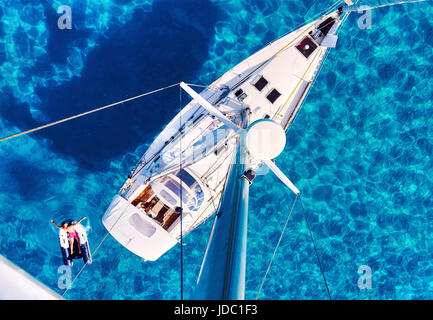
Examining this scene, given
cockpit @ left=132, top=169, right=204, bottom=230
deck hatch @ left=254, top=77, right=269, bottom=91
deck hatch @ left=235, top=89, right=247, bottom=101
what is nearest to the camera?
cockpit @ left=132, top=169, right=204, bottom=230

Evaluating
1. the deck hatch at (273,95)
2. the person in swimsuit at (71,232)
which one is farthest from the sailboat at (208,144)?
the person in swimsuit at (71,232)

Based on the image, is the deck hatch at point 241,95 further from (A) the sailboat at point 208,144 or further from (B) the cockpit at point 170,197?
(B) the cockpit at point 170,197

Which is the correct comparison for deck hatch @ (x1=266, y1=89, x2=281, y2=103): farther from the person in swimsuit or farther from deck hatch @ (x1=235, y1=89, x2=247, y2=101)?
the person in swimsuit

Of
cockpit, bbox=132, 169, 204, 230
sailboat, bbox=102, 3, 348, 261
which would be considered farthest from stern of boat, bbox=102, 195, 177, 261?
cockpit, bbox=132, 169, 204, 230

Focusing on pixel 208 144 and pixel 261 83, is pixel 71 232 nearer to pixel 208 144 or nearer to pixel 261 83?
A: pixel 208 144

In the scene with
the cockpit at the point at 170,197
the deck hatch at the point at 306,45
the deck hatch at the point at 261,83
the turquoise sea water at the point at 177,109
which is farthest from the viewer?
the turquoise sea water at the point at 177,109

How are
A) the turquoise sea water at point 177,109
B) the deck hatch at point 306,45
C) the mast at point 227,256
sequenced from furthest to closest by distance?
the turquoise sea water at point 177,109 < the deck hatch at point 306,45 < the mast at point 227,256

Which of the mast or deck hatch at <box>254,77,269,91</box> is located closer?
the mast
